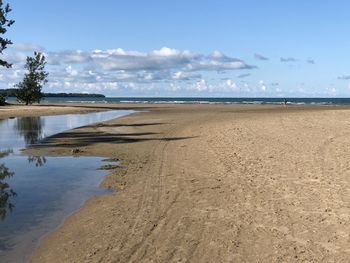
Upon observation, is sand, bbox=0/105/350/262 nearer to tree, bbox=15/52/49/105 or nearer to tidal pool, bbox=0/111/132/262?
tidal pool, bbox=0/111/132/262

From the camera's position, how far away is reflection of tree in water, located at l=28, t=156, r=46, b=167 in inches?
718

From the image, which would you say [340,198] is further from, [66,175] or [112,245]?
[66,175]

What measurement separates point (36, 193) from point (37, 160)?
662 cm

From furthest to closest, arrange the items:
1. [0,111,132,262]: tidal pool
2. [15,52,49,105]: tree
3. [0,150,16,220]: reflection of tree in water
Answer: [15,52,49,105]: tree → [0,150,16,220]: reflection of tree in water → [0,111,132,262]: tidal pool

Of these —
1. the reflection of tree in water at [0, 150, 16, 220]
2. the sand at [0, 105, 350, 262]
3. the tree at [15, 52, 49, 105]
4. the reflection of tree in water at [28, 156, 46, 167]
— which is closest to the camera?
the sand at [0, 105, 350, 262]

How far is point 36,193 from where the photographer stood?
12.7 meters

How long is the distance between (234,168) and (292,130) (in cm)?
1283

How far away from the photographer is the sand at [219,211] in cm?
773

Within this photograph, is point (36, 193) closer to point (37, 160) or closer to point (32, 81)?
point (37, 160)

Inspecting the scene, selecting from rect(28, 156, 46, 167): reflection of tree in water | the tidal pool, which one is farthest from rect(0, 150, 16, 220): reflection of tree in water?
rect(28, 156, 46, 167): reflection of tree in water

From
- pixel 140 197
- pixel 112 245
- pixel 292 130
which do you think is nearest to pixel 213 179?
pixel 140 197

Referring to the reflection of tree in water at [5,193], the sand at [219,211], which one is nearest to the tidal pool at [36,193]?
the reflection of tree in water at [5,193]

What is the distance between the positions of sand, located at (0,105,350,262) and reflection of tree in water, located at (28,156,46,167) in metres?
3.18

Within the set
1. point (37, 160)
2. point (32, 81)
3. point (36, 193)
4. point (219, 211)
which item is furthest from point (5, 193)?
point (32, 81)
